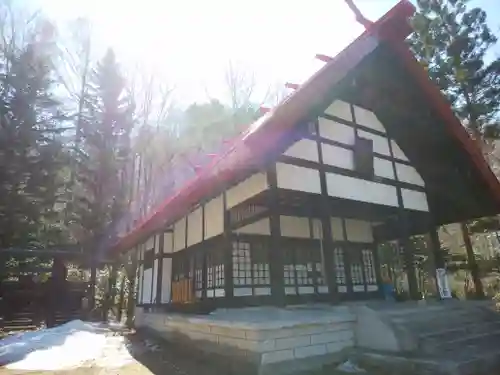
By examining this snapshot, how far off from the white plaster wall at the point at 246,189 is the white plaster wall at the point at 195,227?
194 cm

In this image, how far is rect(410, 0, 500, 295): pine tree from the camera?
1303cm

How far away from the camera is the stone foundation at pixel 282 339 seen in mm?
4727

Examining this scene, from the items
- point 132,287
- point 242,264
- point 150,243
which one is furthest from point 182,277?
point 132,287

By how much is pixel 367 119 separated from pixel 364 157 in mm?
1114

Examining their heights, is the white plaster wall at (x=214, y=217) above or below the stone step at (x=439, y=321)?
above

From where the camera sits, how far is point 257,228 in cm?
834

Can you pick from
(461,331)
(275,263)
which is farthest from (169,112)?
(461,331)

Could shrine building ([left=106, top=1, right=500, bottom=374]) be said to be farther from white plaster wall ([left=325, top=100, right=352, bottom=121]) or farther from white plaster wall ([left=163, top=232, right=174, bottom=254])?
white plaster wall ([left=163, top=232, right=174, bottom=254])

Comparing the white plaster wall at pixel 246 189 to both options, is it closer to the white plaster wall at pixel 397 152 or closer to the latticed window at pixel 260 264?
the latticed window at pixel 260 264

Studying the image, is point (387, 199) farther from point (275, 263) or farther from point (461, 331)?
point (275, 263)

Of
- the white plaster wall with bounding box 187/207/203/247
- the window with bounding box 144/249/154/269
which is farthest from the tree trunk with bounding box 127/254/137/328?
the white plaster wall with bounding box 187/207/203/247

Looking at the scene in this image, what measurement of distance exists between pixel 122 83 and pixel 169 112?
3.24 metres

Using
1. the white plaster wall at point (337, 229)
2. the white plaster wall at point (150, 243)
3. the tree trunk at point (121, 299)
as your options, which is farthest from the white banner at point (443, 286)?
the tree trunk at point (121, 299)

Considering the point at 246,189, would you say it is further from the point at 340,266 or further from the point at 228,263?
the point at 340,266
